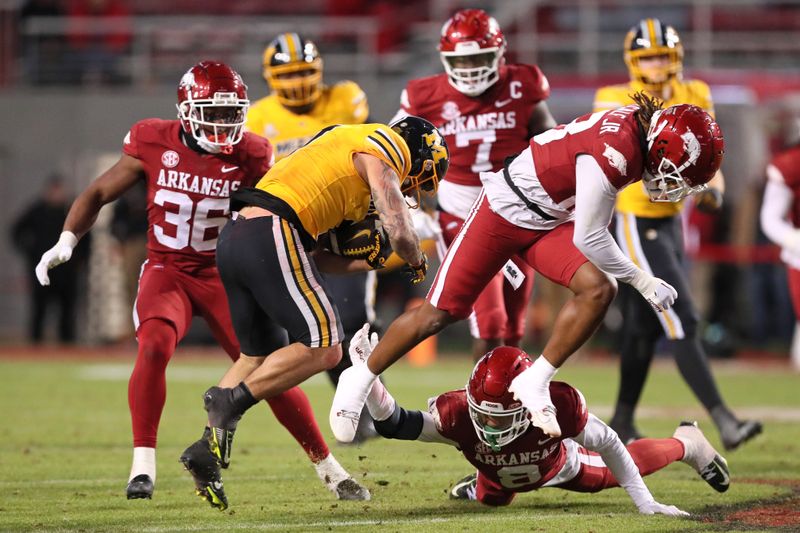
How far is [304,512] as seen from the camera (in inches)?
213

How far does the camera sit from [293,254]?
5.28 metres

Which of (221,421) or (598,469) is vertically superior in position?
(221,421)

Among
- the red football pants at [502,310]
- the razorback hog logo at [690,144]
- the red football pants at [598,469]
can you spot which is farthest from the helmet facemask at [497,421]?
the red football pants at [502,310]

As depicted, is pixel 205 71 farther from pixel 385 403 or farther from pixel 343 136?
pixel 385 403

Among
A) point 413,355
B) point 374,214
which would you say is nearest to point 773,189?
point 374,214

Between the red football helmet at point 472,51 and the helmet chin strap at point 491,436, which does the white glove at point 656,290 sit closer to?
the helmet chin strap at point 491,436

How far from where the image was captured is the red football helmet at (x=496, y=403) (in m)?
5.11

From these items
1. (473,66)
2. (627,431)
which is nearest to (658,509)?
(627,431)

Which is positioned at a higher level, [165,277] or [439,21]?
[439,21]

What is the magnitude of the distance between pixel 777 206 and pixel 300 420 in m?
3.49

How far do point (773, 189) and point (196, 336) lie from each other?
899 cm

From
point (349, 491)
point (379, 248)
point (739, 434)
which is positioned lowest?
point (739, 434)

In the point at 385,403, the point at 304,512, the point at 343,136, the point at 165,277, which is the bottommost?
the point at 304,512

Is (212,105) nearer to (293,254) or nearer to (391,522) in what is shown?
(293,254)
